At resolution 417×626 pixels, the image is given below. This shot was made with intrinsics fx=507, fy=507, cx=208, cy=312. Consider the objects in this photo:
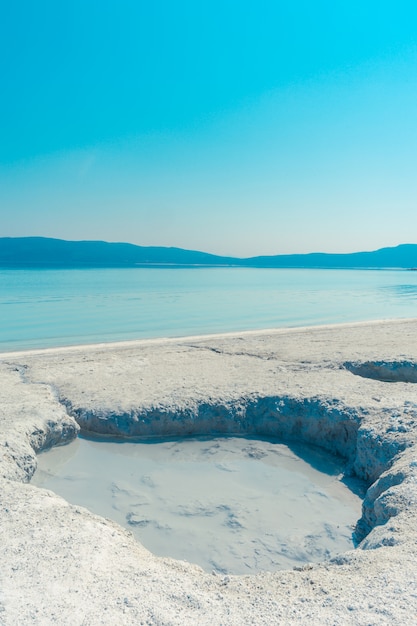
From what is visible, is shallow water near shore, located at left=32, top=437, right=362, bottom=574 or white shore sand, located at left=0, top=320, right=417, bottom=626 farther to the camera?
shallow water near shore, located at left=32, top=437, right=362, bottom=574

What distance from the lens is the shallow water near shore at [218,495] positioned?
394cm

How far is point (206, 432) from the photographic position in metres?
6.12

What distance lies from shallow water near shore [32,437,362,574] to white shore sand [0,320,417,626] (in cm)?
27

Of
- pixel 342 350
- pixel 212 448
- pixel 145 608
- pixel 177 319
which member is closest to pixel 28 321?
pixel 177 319

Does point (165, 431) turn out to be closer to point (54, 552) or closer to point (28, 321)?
point (54, 552)

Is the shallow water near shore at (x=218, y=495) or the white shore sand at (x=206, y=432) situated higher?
the white shore sand at (x=206, y=432)

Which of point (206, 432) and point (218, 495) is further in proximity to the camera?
point (206, 432)

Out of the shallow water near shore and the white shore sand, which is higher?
the white shore sand

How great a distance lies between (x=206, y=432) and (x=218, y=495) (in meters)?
1.38

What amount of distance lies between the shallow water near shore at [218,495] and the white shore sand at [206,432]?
0.27 metres

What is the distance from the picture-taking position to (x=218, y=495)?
478 cm

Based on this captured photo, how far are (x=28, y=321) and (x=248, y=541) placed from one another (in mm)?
13396

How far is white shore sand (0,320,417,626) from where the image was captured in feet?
8.58

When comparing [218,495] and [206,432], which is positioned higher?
[206,432]
